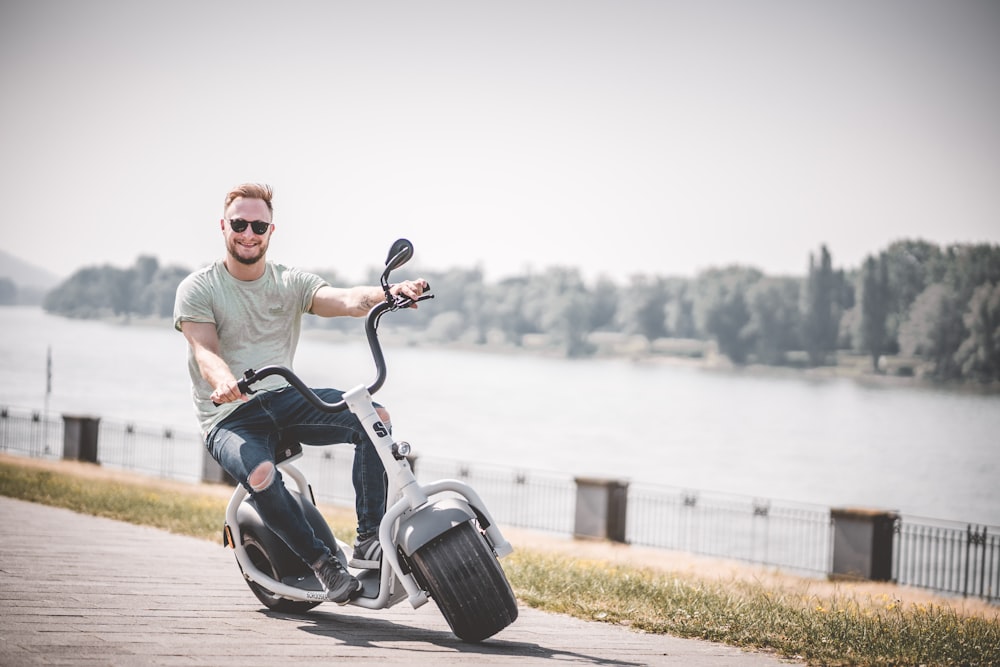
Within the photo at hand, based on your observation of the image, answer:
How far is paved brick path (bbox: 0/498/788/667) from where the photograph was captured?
4.10m

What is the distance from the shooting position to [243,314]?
5070 mm

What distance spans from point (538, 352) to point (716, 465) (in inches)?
2268

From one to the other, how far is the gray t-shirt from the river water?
38.0 metres

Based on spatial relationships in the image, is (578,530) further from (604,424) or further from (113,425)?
(604,424)

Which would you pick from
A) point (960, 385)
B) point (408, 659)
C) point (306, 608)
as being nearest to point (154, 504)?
point (306, 608)

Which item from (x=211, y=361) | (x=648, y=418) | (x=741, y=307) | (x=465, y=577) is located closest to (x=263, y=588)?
(x=211, y=361)

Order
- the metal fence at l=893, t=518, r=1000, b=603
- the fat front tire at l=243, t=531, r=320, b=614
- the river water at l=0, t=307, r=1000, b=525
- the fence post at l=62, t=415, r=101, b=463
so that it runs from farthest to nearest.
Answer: the river water at l=0, t=307, r=1000, b=525
the fence post at l=62, t=415, r=101, b=463
the metal fence at l=893, t=518, r=1000, b=603
the fat front tire at l=243, t=531, r=320, b=614

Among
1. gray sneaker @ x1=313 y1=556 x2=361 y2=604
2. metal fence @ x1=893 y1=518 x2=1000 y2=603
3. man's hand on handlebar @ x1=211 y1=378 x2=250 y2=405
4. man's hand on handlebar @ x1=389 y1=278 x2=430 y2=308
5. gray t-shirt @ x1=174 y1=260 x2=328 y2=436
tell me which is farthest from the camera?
metal fence @ x1=893 y1=518 x2=1000 y2=603

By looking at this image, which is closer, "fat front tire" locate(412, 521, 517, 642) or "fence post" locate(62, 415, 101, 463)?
"fat front tire" locate(412, 521, 517, 642)

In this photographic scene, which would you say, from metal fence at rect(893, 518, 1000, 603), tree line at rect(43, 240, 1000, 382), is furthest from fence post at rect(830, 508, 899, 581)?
tree line at rect(43, 240, 1000, 382)

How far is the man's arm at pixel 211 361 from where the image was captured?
14.0 feet

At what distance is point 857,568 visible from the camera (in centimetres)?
2075

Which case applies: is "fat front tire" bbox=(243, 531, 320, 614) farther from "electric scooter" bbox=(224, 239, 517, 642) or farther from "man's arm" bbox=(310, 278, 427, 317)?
"man's arm" bbox=(310, 278, 427, 317)

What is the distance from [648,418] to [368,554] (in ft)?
287
